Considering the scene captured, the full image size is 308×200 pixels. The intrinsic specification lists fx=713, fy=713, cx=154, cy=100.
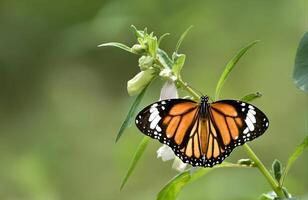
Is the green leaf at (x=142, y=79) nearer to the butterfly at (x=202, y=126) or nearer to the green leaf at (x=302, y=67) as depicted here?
the butterfly at (x=202, y=126)

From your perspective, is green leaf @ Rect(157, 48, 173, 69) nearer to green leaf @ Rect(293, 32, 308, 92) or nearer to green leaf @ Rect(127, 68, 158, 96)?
green leaf @ Rect(127, 68, 158, 96)

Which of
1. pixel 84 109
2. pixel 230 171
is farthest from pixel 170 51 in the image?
pixel 230 171

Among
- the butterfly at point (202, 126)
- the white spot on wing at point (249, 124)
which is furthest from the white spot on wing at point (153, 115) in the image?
the white spot on wing at point (249, 124)

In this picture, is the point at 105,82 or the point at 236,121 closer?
the point at 236,121

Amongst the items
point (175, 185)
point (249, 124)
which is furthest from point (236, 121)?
point (175, 185)

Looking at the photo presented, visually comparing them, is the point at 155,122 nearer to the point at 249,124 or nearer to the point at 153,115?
the point at 153,115

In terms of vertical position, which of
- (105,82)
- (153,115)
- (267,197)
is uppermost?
(153,115)

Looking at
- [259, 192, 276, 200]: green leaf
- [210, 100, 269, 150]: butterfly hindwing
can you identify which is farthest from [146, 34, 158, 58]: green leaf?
[259, 192, 276, 200]: green leaf
